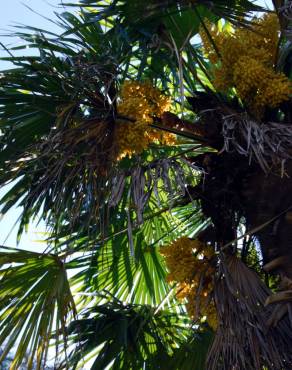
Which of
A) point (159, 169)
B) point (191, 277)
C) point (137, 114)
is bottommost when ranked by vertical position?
point (191, 277)

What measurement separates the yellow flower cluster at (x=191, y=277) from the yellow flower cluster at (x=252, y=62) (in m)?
0.86

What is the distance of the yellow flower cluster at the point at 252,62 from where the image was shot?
10.9 feet

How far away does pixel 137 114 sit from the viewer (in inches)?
129

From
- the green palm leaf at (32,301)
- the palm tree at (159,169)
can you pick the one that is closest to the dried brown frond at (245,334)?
the palm tree at (159,169)

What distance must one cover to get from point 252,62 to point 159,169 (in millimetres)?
748

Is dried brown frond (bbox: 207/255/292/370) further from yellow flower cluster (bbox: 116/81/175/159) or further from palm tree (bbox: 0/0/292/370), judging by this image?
yellow flower cluster (bbox: 116/81/175/159)

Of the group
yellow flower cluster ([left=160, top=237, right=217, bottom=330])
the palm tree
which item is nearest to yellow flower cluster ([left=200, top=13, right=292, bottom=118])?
the palm tree

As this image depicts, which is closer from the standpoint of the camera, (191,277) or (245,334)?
(245,334)

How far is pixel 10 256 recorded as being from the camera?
3.64 metres

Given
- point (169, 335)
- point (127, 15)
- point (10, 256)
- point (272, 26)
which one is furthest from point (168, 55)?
point (169, 335)

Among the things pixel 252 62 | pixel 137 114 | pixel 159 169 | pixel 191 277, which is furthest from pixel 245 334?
pixel 252 62

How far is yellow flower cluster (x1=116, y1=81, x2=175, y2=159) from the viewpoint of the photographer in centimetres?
328

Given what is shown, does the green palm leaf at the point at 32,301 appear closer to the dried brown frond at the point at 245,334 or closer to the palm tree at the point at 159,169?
the palm tree at the point at 159,169

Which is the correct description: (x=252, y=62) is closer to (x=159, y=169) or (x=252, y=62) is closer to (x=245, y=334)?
(x=159, y=169)
